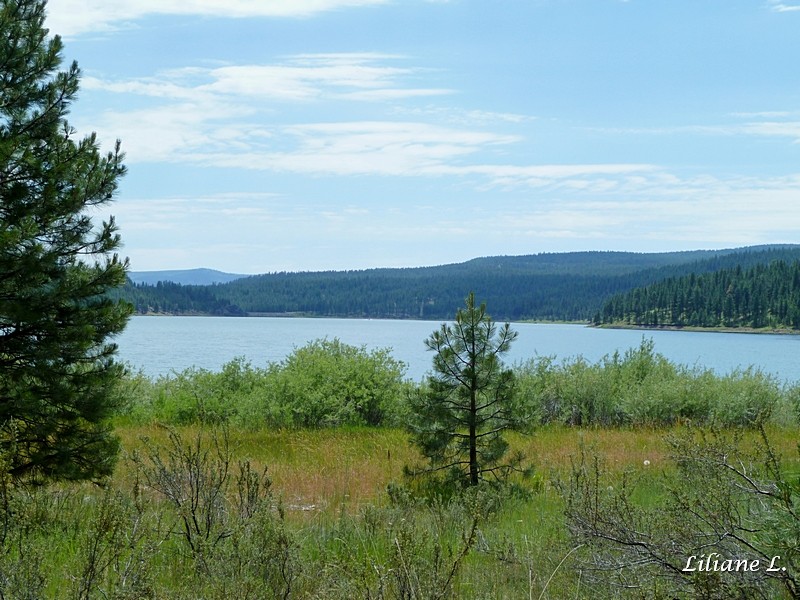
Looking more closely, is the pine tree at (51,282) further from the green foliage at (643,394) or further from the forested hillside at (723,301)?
the forested hillside at (723,301)

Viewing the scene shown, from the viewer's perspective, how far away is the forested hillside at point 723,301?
104 metres

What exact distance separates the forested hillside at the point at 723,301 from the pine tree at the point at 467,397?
10188 centimetres

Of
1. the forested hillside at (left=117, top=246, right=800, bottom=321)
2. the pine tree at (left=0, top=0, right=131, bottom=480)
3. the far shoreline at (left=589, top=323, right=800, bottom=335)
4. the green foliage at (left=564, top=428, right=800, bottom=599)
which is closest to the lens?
the green foliage at (left=564, top=428, right=800, bottom=599)

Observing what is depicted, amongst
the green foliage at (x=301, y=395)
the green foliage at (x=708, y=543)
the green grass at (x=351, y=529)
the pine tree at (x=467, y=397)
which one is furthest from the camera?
the green foliage at (x=301, y=395)

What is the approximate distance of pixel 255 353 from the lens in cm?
6216

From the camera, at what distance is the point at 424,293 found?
163125mm

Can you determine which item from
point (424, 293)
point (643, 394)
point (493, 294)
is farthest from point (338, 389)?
point (493, 294)

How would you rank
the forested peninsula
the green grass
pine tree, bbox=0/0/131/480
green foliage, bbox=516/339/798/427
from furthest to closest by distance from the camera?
the forested peninsula → green foliage, bbox=516/339/798/427 → pine tree, bbox=0/0/131/480 → the green grass

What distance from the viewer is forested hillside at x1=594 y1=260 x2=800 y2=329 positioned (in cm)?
10406

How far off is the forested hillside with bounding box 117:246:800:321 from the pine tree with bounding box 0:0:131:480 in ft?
461

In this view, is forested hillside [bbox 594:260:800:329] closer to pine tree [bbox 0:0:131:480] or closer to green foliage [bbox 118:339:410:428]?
green foliage [bbox 118:339:410:428]

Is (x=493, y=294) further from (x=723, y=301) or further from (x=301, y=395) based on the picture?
(x=301, y=395)

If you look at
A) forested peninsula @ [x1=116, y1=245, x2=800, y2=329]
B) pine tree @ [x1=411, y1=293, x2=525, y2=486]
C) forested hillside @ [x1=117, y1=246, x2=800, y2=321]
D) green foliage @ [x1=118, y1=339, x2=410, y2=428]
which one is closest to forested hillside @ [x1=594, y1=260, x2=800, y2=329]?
forested peninsula @ [x1=116, y1=245, x2=800, y2=329]

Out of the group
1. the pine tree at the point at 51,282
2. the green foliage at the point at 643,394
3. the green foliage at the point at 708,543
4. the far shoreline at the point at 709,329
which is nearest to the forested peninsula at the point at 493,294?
the far shoreline at the point at 709,329
